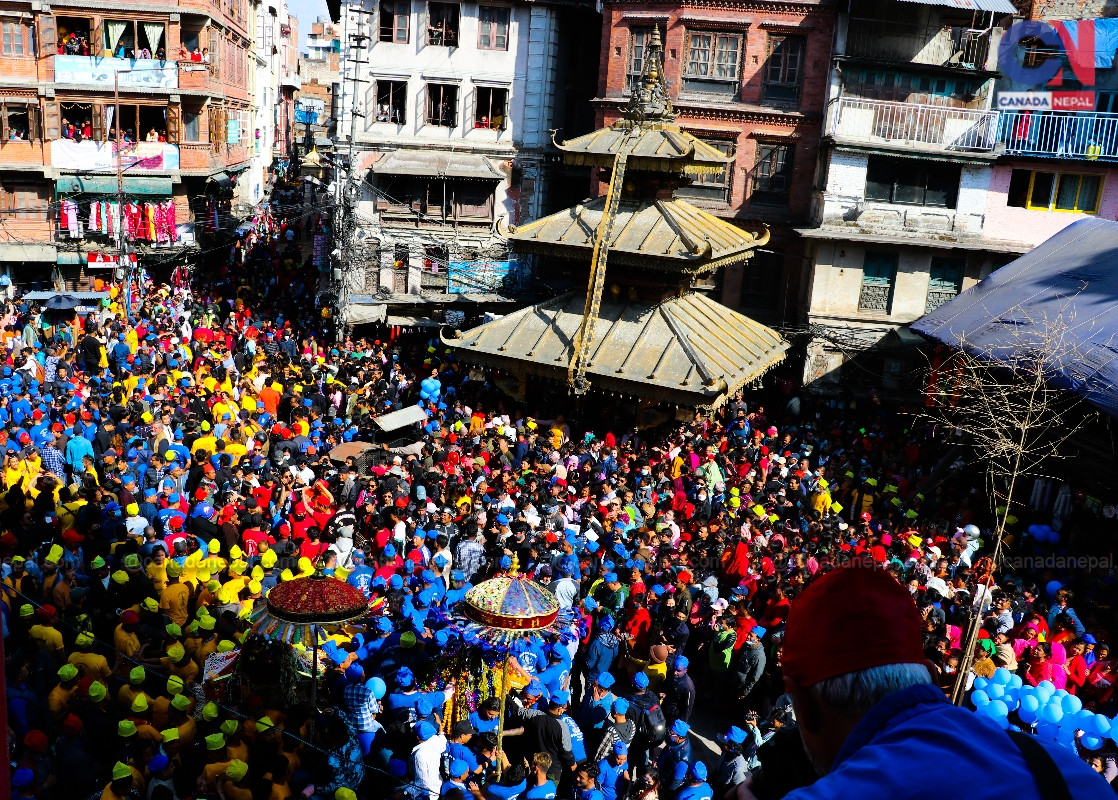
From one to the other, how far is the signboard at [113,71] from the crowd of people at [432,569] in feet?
39.0

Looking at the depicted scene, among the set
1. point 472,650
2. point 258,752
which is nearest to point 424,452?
point 472,650

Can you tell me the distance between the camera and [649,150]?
2180 centimetres

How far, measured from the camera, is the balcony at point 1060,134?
1045 inches

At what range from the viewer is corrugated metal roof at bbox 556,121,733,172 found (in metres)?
21.6

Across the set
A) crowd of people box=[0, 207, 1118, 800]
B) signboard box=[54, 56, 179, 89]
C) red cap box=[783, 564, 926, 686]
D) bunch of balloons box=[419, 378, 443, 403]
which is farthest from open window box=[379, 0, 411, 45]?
red cap box=[783, 564, 926, 686]

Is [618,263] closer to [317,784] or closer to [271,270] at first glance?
[317,784]

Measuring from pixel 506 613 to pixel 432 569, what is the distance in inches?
133

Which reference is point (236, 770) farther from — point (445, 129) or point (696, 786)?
point (445, 129)

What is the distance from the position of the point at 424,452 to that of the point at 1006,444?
33.3 feet

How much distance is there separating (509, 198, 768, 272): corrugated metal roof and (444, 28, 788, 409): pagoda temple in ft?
0.09

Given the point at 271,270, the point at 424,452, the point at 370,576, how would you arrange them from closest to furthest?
the point at 370,576 → the point at 424,452 → the point at 271,270

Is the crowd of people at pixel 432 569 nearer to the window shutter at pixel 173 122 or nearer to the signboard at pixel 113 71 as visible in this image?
the window shutter at pixel 173 122

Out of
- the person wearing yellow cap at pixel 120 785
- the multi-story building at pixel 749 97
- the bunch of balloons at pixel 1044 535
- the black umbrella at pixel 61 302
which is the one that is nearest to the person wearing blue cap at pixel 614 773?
the person wearing yellow cap at pixel 120 785

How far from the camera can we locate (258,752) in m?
9.44
